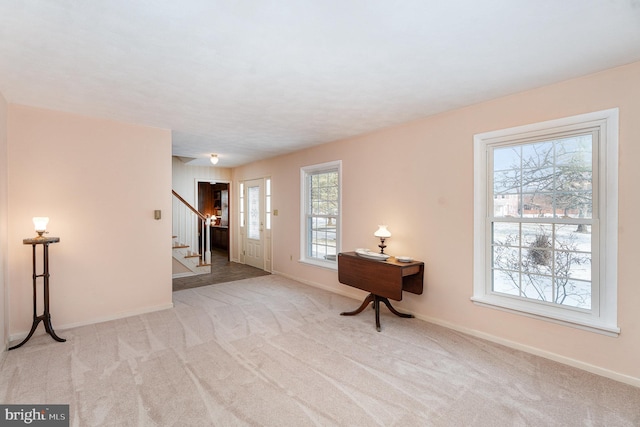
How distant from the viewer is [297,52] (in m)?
1.96

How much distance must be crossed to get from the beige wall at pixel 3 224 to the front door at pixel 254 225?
381cm

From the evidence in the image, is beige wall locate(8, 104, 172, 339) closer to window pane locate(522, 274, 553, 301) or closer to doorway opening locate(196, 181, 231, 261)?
window pane locate(522, 274, 553, 301)

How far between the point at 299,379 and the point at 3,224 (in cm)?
298

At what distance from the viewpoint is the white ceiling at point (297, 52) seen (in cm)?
155

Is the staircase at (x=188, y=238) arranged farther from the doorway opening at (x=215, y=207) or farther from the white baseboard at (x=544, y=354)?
the white baseboard at (x=544, y=354)

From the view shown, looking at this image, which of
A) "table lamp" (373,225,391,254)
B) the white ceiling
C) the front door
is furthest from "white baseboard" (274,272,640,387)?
the front door

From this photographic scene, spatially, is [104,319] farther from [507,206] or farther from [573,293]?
[573,293]

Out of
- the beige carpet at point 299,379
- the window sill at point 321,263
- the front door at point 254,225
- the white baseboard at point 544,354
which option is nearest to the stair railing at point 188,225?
the front door at point 254,225

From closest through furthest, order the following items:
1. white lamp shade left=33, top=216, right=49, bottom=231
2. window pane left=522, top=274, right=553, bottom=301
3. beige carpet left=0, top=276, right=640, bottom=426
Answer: beige carpet left=0, top=276, right=640, bottom=426 → window pane left=522, top=274, right=553, bottom=301 → white lamp shade left=33, top=216, right=49, bottom=231

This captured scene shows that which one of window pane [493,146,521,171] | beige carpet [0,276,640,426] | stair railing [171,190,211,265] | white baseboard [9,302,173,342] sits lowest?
beige carpet [0,276,640,426]

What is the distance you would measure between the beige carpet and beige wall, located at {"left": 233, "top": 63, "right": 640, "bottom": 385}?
20 centimetres

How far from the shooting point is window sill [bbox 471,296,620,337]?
2.25m

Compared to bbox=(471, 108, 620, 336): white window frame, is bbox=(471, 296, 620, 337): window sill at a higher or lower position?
lower

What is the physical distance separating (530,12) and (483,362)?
246cm
